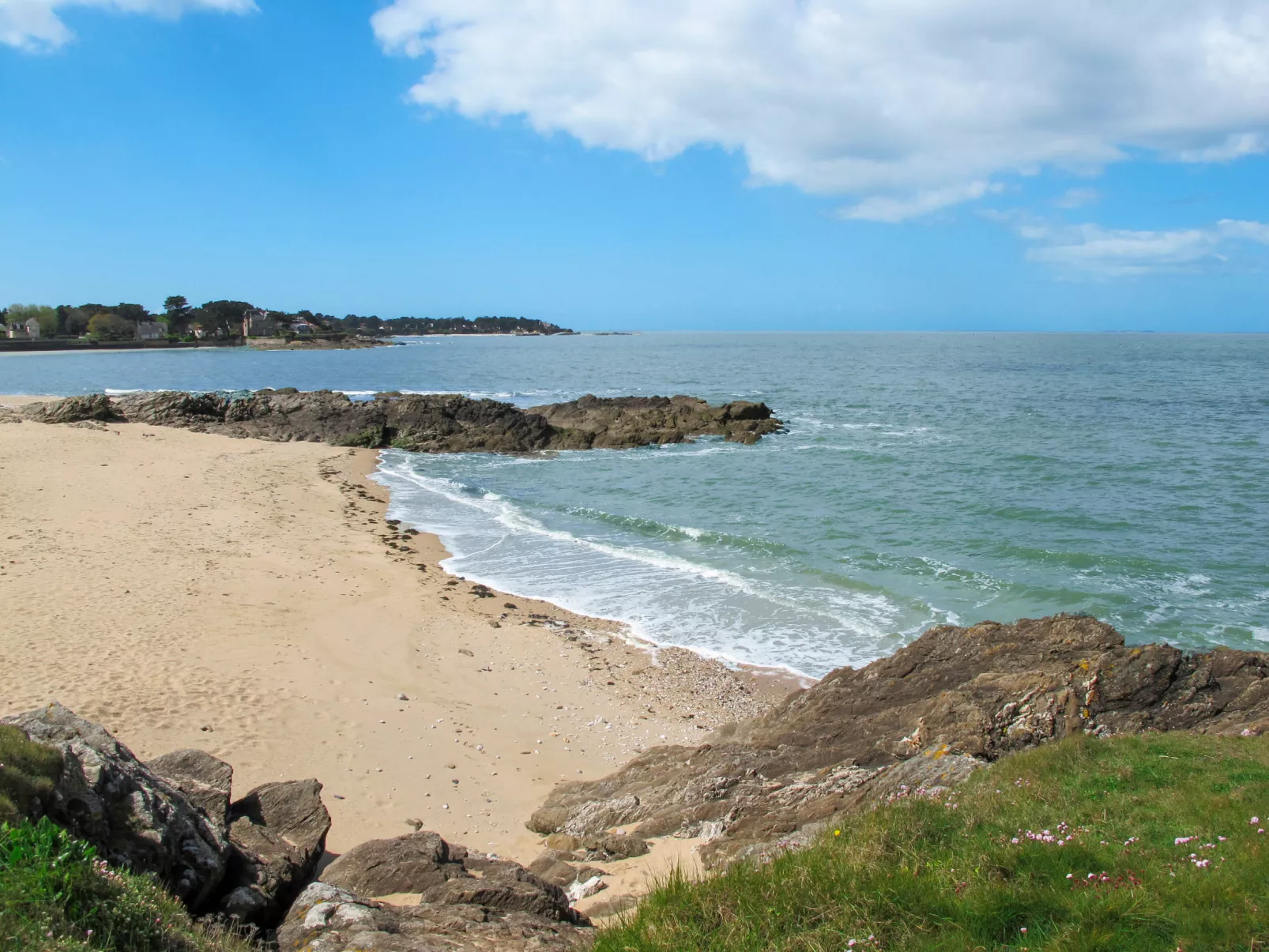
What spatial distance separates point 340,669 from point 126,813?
7178mm

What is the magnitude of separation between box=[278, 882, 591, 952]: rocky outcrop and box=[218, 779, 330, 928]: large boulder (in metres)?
0.36

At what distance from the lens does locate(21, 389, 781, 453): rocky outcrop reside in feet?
128

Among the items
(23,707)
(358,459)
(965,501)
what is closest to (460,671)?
(23,707)

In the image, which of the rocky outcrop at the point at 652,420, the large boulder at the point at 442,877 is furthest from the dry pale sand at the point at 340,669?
the rocky outcrop at the point at 652,420

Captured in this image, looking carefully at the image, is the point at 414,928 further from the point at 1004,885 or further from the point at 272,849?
the point at 1004,885

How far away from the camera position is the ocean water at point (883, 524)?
15016mm

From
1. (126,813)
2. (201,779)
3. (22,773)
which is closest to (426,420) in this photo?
(201,779)

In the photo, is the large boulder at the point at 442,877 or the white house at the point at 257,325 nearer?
the large boulder at the point at 442,877

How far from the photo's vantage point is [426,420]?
135 feet

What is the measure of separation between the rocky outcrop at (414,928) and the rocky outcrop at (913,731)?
187cm

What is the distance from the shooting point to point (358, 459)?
1356 inches

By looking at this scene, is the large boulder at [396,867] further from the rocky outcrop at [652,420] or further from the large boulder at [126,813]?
the rocky outcrop at [652,420]

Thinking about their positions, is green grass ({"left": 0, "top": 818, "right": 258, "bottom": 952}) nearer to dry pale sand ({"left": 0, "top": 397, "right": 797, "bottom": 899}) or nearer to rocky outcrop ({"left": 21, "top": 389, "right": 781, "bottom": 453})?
dry pale sand ({"left": 0, "top": 397, "right": 797, "bottom": 899})

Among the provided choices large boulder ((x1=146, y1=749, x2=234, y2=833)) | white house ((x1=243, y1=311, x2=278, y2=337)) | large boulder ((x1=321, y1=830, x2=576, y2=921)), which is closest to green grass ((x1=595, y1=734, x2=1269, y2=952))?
large boulder ((x1=321, y1=830, x2=576, y2=921))
